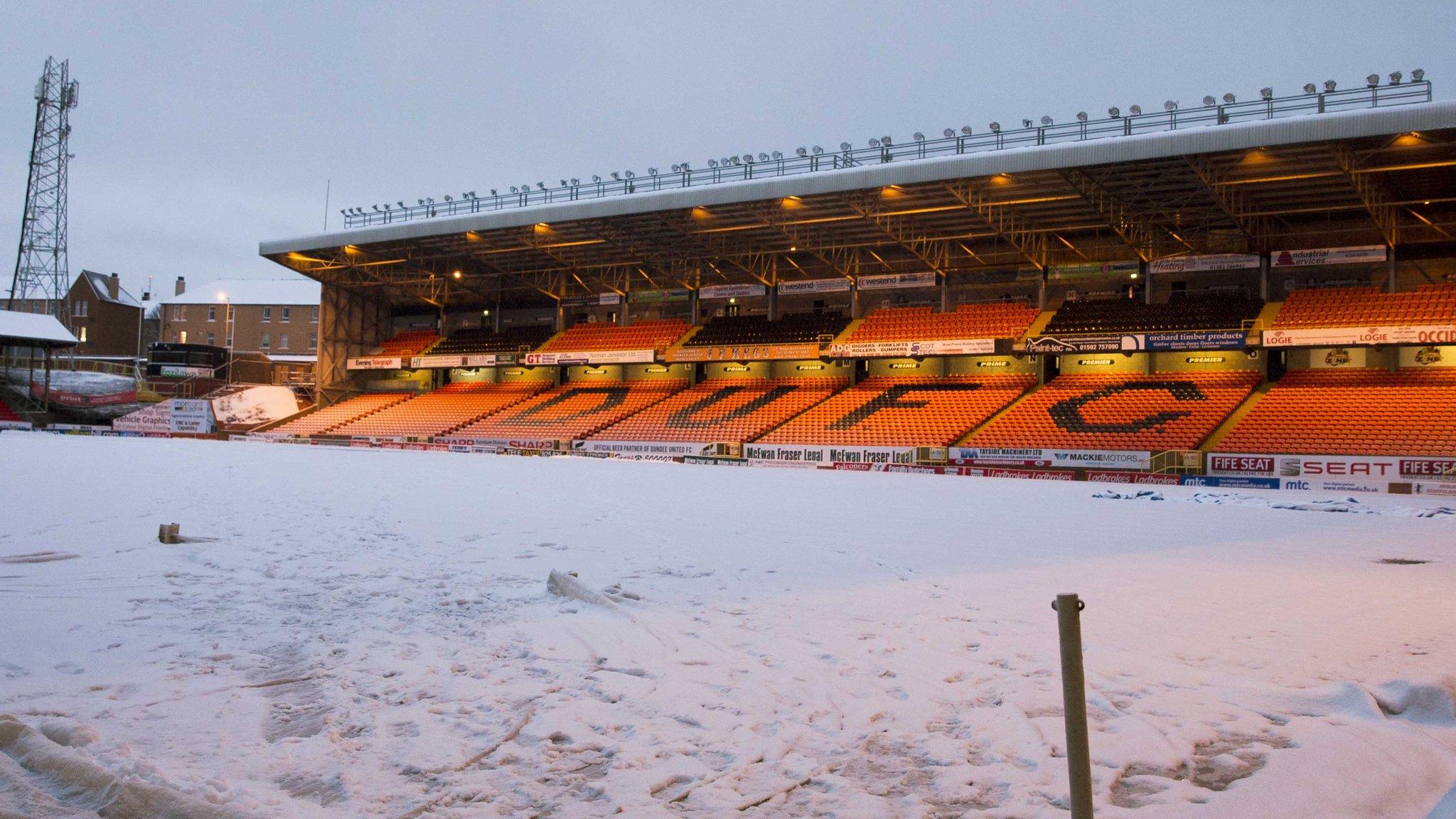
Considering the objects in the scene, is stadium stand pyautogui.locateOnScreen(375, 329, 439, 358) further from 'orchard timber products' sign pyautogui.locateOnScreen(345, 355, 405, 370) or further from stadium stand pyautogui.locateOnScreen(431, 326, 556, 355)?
stadium stand pyautogui.locateOnScreen(431, 326, 556, 355)

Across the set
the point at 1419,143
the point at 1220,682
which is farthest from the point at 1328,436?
the point at 1220,682

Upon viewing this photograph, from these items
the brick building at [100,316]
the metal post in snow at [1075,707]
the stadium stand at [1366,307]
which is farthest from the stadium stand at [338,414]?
the metal post in snow at [1075,707]

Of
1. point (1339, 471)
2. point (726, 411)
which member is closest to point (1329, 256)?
point (1339, 471)

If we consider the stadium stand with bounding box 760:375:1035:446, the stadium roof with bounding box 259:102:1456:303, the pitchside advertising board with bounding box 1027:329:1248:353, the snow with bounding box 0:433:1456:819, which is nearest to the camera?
the snow with bounding box 0:433:1456:819

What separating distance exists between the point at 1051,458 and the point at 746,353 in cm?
1693

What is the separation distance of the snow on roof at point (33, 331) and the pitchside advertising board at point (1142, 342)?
161 feet

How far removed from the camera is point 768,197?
Answer: 3516 centimetres

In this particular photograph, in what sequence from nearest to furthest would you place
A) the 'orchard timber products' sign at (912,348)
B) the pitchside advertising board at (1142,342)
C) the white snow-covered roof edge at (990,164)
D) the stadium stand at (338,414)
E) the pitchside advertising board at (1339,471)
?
the pitchside advertising board at (1339,471) < the white snow-covered roof edge at (990,164) < the pitchside advertising board at (1142,342) < the 'orchard timber products' sign at (912,348) < the stadium stand at (338,414)

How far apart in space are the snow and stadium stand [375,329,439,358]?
4361cm

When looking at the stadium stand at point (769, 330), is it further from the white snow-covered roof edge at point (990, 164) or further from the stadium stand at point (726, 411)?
the white snow-covered roof edge at point (990, 164)

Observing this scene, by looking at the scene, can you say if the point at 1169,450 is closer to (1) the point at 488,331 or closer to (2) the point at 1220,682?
(2) the point at 1220,682

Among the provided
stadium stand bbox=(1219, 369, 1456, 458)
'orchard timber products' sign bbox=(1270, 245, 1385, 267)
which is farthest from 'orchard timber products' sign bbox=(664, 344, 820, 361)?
'orchard timber products' sign bbox=(1270, 245, 1385, 267)

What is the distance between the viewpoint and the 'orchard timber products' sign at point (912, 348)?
3712 cm

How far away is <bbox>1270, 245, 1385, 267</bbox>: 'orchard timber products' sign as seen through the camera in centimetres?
3347
